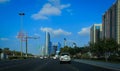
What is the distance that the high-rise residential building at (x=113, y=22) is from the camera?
481 ft

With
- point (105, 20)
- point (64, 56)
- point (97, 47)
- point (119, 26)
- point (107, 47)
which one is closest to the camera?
point (64, 56)

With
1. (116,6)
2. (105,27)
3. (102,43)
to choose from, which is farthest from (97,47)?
(105,27)

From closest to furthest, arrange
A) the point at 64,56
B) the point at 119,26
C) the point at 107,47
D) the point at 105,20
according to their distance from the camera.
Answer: the point at 64,56 → the point at 107,47 → the point at 119,26 → the point at 105,20

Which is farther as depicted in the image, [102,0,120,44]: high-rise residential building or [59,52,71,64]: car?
[102,0,120,44]: high-rise residential building

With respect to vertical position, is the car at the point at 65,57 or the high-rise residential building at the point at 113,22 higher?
the high-rise residential building at the point at 113,22

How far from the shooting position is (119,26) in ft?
484

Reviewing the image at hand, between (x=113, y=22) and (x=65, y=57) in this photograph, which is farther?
(x=113, y=22)

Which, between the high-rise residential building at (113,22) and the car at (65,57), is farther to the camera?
the high-rise residential building at (113,22)

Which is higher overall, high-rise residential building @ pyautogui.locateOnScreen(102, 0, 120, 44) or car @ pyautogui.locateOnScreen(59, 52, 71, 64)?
high-rise residential building @ pyautogui.locateOnScreen(102, 0, 120, 44)

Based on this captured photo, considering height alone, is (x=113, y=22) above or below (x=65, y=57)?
above

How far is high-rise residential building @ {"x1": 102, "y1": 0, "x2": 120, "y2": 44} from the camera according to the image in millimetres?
146750

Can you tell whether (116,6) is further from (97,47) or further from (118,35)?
(97,47)

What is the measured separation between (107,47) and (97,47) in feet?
28.5

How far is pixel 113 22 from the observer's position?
153250 millimetres
